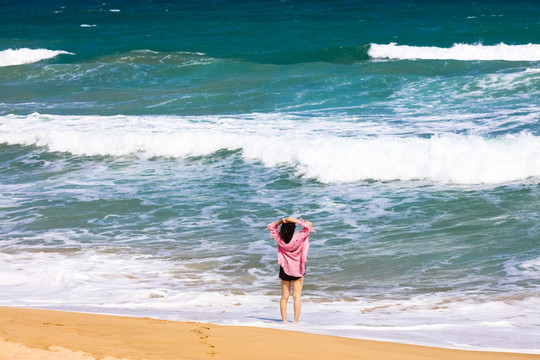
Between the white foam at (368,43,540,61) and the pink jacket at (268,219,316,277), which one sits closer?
the pink jacket at (268,219,316,277)

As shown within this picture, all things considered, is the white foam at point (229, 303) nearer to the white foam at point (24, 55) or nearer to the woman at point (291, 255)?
the woman at point (291, 255)

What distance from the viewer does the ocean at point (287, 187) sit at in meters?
8.92

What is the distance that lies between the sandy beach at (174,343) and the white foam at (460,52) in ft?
85.1

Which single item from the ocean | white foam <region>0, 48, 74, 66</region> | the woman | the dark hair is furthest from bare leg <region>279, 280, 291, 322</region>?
white foam <region>0, 48, 74, 66</region>

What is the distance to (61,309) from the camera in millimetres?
8367

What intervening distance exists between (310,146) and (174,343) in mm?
10916

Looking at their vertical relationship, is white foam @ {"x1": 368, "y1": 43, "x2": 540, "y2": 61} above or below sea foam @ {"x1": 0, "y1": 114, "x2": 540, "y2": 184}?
above

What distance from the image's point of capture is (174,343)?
Result: 6.51 m

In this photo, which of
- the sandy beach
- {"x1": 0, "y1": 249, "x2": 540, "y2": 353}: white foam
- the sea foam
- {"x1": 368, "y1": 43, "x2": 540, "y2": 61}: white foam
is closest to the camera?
the sandy beach

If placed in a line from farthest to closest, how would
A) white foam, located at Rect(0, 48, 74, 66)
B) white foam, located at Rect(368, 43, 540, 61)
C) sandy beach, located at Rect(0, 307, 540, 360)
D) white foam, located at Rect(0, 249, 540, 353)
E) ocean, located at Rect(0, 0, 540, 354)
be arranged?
white foam, located at Rect(0, 48, 74, 66) < white foam, located at Rect(368, 43, 540, 61) < ocean, located at Rect(0, 0, 540, 354) < white foam, located at Rect(0, 249, 540, 353) < sandy beach, located at Rect(0, 307, 540, 360)

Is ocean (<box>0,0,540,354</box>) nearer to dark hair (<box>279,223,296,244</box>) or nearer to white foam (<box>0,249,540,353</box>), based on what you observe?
white foam (<box>0,249,540,353</box>)

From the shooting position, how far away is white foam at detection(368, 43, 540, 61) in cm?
3147

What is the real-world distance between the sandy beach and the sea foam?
8.44m

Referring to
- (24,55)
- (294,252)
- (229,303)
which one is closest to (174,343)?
(294,252)
